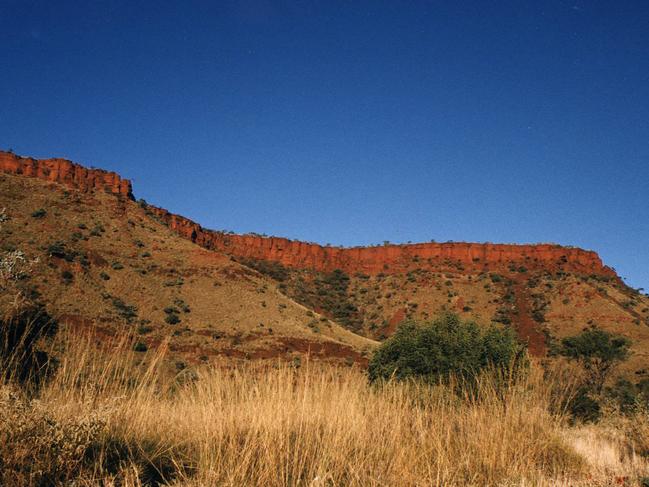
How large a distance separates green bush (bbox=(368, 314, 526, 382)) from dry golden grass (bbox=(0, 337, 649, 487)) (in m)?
9.14

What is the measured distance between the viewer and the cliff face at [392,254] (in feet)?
250

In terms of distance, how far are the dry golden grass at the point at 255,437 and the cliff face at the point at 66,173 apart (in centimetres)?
5627

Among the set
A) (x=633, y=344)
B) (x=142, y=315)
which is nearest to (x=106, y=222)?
(x=142, y=315)

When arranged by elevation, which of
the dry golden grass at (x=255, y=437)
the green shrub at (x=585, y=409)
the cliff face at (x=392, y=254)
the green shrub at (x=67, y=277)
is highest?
the cliff face at (x=392, y=254)

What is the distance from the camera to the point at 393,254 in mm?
84875

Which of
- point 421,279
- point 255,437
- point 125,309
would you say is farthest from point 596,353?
point 421,279

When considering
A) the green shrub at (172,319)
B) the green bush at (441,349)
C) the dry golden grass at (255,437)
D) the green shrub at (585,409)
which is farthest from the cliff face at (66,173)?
the dry golden grass at (255,437)

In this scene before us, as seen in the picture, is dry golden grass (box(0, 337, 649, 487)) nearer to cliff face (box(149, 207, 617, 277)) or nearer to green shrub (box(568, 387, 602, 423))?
green shrub (box(568, 387, 602, 423))

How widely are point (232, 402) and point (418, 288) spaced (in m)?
68.4

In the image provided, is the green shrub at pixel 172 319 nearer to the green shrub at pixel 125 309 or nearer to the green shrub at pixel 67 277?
the green shrub at pixel 125 309

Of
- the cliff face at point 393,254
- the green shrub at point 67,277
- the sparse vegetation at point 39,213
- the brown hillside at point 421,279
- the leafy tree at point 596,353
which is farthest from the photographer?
the cliff face at point 393,254

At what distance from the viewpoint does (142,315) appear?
111ft

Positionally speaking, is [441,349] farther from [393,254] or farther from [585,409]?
[393,254]

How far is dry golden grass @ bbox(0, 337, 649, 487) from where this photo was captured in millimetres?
3219
